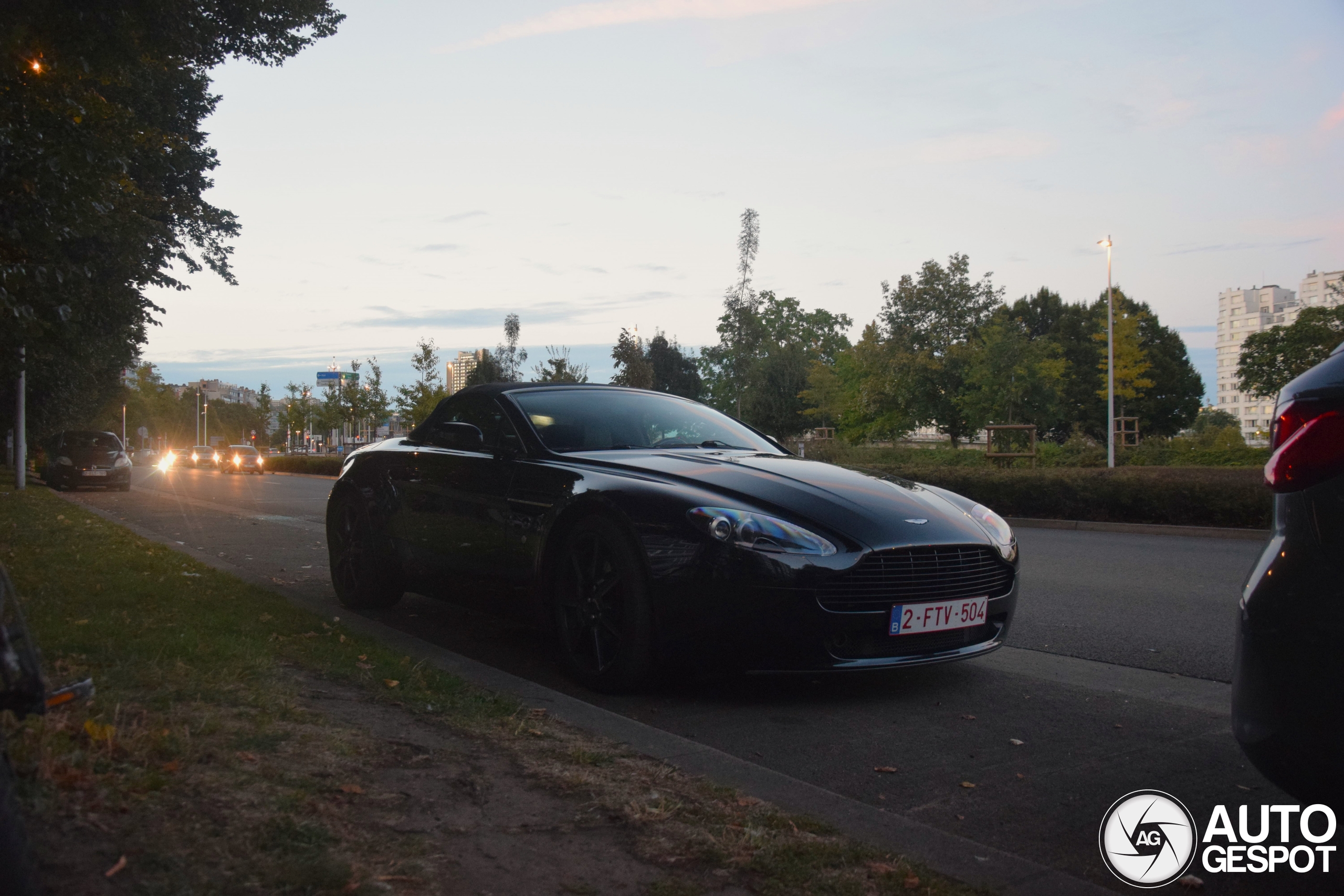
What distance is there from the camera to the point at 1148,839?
10.0 feet

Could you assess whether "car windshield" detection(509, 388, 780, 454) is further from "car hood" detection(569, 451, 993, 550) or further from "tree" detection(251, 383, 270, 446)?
"tree" detection(251, 383, 270, 446)

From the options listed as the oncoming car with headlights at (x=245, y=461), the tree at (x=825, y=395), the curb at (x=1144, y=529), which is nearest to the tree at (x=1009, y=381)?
the tree at (x=825, y=395)

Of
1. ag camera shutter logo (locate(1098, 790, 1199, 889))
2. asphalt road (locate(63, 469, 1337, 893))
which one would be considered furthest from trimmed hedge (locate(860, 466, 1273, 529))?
ag camera shutter logo (locate(1098, 790, 1199, 889))

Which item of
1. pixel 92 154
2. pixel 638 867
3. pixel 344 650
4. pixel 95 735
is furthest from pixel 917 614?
pixel 92 154

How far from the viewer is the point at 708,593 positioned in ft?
14.0

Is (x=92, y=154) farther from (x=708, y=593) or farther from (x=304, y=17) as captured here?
(x=708, y=593)

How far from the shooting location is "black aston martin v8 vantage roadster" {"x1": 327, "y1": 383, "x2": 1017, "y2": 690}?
426 cm

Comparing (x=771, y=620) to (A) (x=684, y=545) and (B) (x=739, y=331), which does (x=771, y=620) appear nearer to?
(A) (x=684, y=545)

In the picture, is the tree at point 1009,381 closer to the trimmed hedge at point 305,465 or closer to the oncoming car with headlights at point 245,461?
the trimmed hedge at point 305,465

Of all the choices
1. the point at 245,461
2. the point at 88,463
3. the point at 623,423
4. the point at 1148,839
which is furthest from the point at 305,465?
the point at 1148,839

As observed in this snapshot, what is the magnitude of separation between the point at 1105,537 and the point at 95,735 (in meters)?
12.6

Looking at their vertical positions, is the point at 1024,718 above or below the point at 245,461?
below

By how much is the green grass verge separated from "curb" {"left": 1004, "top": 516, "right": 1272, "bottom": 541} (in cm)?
1077

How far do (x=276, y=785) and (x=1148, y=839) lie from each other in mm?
2435
